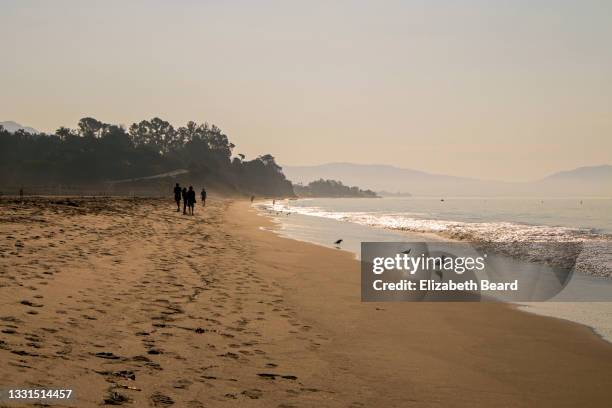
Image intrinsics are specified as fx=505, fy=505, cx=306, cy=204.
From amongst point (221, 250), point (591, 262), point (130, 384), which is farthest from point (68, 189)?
point (130, 384)

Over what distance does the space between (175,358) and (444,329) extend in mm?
4982

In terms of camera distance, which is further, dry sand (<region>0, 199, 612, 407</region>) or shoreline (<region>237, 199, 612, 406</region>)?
shoreline (<region>237, 199, 612, 406</region>)

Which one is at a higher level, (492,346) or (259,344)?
(259,344)

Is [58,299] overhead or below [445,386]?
overhead

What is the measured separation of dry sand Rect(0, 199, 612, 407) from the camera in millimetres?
5527

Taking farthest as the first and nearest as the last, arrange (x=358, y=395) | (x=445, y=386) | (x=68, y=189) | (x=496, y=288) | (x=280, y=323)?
1. (x=68, y=189)
2. (x=496, y=288)
3. (x=280, y=323)
4. (x=445, y=386)
5. (x=358, y=395)

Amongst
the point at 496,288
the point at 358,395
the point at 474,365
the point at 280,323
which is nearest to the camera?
the point at 358,395

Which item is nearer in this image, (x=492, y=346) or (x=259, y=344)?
(x=259, y=344)

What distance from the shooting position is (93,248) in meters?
15.2

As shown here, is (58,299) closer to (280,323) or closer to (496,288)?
(280,323)

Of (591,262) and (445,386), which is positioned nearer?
(445,386)

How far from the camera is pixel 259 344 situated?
24.4 ft

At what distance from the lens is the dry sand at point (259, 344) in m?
5.53

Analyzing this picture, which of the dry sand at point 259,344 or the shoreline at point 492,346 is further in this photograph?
the shoreline at point 492,346
